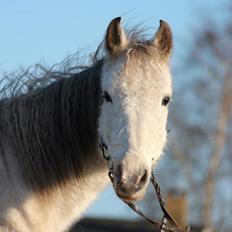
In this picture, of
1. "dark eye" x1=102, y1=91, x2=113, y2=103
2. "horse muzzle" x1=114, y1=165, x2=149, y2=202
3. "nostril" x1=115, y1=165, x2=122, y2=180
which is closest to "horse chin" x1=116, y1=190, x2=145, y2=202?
"horse muzzle" x1=114, y1=165, x2=149, y2=202

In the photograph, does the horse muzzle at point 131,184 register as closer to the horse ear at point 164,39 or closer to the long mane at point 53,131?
the long mane at point 53,131

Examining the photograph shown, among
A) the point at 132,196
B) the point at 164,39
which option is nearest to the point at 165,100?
the point at 164,39

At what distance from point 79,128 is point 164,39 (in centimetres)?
109

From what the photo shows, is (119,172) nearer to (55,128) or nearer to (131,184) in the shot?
(131,184)

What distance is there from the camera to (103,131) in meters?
Answer: 7.54

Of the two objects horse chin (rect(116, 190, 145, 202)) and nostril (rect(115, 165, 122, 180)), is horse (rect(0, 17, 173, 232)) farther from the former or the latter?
horse chin (rect(116, 190, 145, 202))

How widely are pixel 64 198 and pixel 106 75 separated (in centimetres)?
117

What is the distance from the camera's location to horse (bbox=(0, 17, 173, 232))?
738 centimetres

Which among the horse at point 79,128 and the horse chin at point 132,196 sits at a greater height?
the horse at point 79,128

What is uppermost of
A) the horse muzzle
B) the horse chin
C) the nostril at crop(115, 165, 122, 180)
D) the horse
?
the horse

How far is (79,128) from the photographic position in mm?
7953

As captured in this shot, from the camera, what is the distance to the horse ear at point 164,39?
26.1 feet

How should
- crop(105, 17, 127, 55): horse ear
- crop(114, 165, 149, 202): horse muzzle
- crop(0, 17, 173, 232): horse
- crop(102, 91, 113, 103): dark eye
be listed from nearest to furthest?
crop(114, 165, 149, 202): horse muzzle
crop(0, 17, 173, 232): horse
crop(102, 91, 113, 103): dark eye
crop(105, 17, 127, 55): horse ear

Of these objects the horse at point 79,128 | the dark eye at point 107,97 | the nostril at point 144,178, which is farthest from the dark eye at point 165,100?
the nostril at point 144,178
